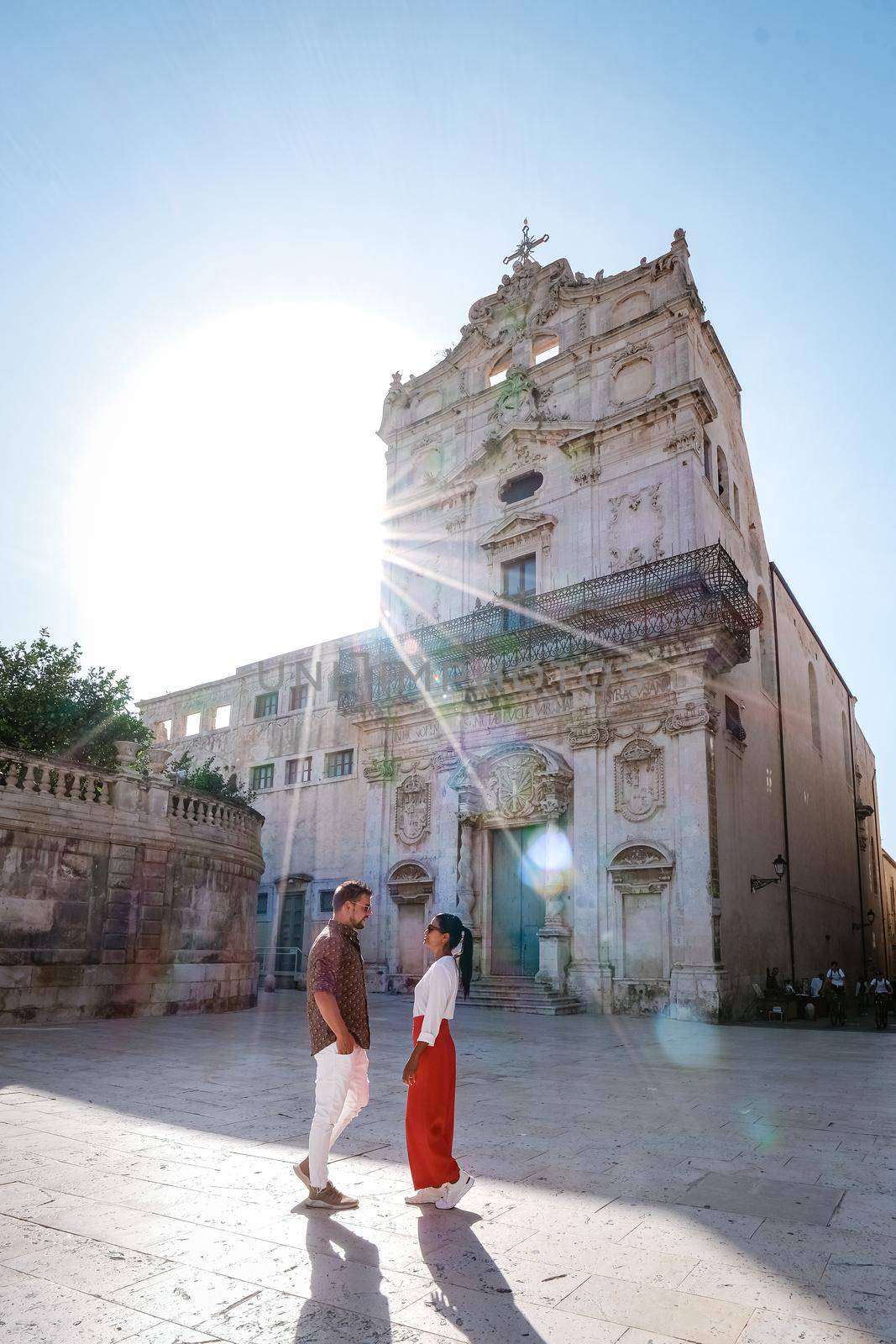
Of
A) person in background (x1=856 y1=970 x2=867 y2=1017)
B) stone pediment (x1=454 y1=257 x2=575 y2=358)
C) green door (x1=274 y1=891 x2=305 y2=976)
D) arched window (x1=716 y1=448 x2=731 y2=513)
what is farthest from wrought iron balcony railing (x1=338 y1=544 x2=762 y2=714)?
person in background (x1=856 y1=970 x2=867 y2=1017)

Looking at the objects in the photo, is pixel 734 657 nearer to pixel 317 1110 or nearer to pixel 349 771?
pixel 349 771

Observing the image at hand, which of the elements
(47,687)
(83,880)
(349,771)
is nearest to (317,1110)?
(83,880)

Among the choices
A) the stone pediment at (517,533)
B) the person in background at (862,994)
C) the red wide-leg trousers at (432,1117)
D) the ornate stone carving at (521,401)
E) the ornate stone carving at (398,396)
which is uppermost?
the ornate stone carving at (398,396)

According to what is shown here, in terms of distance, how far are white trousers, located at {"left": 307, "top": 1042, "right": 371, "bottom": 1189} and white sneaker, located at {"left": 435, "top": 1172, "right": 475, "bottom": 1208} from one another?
2.02ft

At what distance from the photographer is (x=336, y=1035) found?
4742 millimetres

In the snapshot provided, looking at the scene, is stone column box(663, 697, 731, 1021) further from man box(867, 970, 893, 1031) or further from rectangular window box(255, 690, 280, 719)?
rectangular window box(255, 690, 280, 719)

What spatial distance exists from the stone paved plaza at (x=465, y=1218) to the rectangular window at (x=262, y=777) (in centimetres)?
2034

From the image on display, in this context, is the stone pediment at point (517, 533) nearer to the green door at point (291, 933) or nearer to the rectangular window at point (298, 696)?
the rectangular window at point (298, 696)

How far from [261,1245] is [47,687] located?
19520 millimetres

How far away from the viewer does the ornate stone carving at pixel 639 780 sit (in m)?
19.1

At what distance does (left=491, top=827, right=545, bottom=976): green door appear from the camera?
2084 centimetres

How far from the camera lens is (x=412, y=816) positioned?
23922mm

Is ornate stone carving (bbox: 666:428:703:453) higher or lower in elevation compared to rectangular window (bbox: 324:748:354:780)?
higher

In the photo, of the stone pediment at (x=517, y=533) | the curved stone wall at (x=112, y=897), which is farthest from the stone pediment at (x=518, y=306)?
the curved stone wall at (x=112, y=897)
